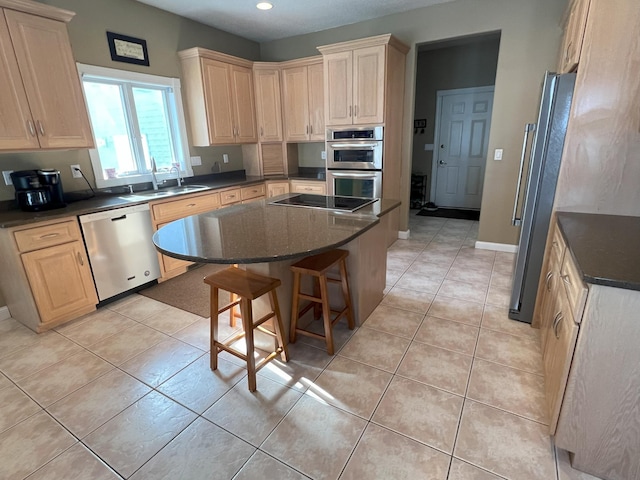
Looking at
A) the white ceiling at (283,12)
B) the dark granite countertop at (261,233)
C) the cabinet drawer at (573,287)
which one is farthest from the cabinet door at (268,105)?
the cabinet drawer at (573,287)

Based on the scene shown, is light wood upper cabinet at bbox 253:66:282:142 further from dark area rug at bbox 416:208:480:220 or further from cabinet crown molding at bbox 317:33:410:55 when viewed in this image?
dark area rug at bbox 416:208:480:220

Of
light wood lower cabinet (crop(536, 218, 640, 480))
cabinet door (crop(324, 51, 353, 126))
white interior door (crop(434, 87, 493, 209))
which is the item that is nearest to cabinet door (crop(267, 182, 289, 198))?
cabinet door (crop(324, 51, 353, 126))

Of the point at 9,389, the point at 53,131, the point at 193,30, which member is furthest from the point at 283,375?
the point at 193,30

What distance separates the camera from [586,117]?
188cm

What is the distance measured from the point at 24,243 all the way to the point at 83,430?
1.46 meters

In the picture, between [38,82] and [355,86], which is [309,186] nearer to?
[355,86]

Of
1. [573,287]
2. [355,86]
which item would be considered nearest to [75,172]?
[355,86]

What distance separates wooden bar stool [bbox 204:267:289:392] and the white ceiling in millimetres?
3019

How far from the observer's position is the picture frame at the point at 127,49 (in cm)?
313

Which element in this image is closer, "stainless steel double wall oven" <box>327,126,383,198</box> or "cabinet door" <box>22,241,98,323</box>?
"cabinet door" <box>22,241,98,323</box>

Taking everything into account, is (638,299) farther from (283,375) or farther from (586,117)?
(283,375)

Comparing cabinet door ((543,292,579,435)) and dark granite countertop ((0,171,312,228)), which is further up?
dark granite countertop ((0,171,312,228))

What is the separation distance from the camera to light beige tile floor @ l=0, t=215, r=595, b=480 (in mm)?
1446

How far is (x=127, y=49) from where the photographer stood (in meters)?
3.25
